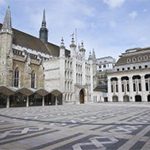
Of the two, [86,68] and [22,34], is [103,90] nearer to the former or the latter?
[86,68]

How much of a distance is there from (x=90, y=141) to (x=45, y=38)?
66.0m

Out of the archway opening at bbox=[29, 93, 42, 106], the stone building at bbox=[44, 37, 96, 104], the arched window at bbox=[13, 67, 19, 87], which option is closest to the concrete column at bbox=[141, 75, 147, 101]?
the stone building at bbox=[44, 37, 96, 104]

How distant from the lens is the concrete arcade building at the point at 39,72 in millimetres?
43656

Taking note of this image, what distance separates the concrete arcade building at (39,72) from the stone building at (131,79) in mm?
9059

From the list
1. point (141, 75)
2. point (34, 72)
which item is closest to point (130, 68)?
point (141, 75)

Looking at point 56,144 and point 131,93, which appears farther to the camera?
point 131,93

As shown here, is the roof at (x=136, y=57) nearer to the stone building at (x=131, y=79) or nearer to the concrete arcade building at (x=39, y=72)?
the stone building at (x=131, y=79)

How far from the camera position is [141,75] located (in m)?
66.9

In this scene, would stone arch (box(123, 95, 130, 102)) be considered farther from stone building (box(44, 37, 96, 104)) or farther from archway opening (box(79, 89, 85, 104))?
archway opening (box(79, 89, 85, 104))

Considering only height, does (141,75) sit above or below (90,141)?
above

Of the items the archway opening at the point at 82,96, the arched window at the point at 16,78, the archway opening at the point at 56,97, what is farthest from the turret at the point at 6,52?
the archway opening at the point at 82,96

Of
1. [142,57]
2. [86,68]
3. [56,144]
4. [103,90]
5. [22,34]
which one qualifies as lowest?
[56,144]

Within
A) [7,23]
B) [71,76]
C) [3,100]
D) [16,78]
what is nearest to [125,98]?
[71,76]

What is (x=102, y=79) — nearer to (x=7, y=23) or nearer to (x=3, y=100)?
(x=7, y=23)
